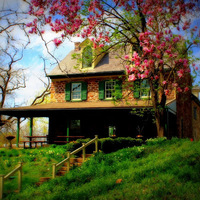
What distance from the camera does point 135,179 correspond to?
8.03 m

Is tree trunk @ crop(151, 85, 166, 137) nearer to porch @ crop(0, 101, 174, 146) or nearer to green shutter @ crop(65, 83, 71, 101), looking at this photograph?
porch @ crop(0, 101, 174, 146)

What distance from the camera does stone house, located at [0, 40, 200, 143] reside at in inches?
810

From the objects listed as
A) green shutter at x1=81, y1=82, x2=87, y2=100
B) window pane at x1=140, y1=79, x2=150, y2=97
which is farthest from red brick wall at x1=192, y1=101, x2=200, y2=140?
green shutter at x1=81, y1=82, x2=87, y2=100

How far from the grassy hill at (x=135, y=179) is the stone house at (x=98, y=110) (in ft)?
29.1

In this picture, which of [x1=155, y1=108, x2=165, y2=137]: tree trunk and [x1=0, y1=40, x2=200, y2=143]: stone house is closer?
[x1=155, y1=108, x2=165, y2=137]: tree trunk

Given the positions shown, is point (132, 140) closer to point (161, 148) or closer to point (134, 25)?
point (161, 148)

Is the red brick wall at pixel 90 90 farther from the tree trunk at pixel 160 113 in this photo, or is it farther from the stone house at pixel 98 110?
the tree trunk at pixel 160 113

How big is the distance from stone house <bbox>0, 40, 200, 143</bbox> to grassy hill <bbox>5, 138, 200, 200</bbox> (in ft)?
29.1

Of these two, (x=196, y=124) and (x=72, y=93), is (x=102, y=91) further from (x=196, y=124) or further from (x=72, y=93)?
(x=196, y=124)

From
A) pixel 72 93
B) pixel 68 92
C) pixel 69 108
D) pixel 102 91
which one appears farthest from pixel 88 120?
pixel 69 108

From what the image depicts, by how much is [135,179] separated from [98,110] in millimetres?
12188

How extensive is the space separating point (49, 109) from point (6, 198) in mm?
11042

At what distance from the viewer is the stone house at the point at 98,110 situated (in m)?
20.6

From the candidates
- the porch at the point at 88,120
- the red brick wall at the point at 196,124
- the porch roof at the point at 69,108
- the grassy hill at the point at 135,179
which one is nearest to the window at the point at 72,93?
the porch at the point at 88,120
